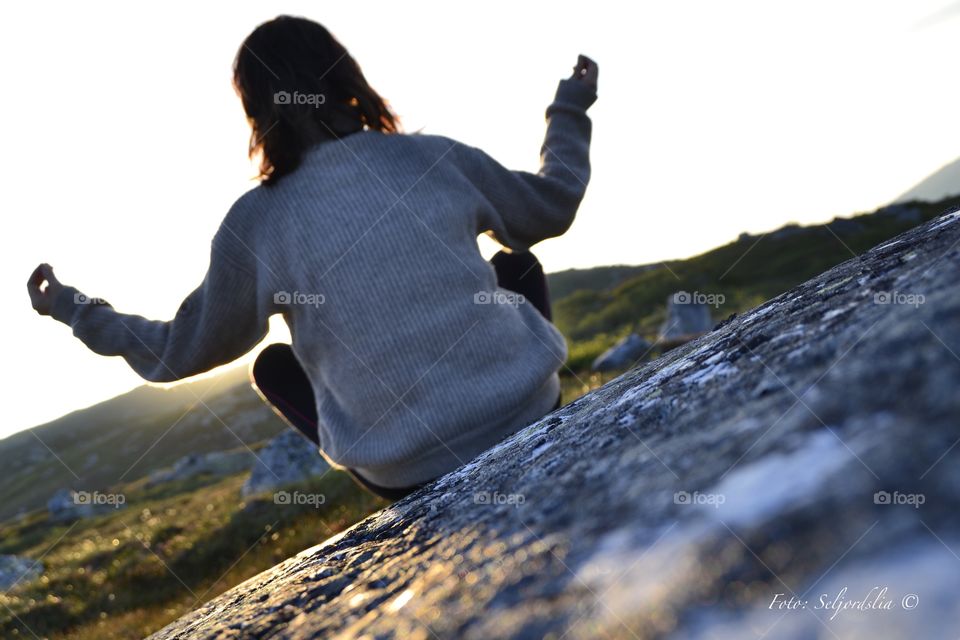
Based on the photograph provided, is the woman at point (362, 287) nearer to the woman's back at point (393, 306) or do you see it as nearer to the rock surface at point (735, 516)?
the woman's back at point (393, 306)

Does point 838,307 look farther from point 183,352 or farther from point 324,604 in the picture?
point 183,352

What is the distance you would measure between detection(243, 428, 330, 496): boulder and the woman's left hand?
13.0 metres

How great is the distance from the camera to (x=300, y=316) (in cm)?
309

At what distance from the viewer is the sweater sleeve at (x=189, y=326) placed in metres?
3.11

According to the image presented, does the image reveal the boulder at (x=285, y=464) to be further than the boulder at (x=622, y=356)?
Yes

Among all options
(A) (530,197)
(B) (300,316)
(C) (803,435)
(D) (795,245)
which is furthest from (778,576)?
(D) (795,245)

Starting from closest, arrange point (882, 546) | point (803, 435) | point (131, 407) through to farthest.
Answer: point (882, 546) → point (803, 435) → point (131, 407)

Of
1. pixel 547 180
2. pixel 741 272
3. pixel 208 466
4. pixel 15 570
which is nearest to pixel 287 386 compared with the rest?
pixel 547 180

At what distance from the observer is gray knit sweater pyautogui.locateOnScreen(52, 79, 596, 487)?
2.90m

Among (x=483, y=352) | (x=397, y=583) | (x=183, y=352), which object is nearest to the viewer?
(x=397, y=583)

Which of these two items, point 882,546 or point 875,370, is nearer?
point 882,546

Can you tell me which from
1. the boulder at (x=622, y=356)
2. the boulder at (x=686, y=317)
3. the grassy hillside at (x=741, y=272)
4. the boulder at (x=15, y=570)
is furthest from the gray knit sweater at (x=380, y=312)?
the grassy hillside at (x=741, y=272)

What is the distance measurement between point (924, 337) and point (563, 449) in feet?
2.19

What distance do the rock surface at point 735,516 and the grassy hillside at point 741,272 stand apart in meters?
21.9
